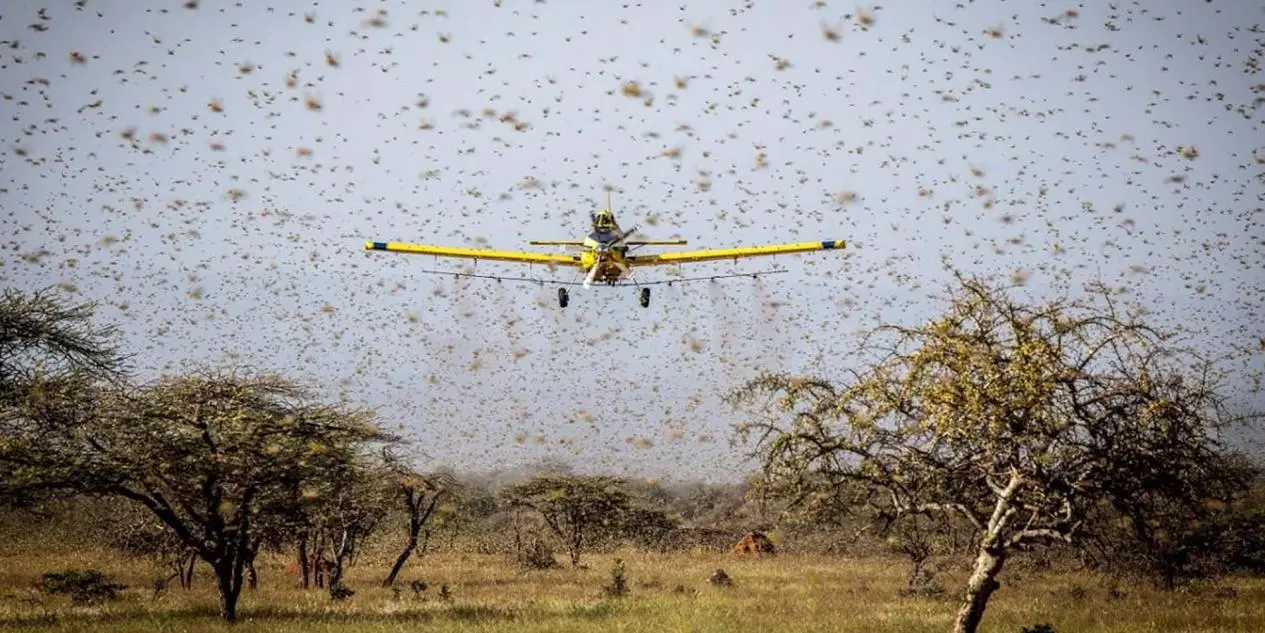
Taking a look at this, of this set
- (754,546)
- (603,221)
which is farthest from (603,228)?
(754,546)

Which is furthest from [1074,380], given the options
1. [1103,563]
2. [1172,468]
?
[1103,563]

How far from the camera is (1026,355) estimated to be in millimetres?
14531

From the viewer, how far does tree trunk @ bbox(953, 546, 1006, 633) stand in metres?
16.1

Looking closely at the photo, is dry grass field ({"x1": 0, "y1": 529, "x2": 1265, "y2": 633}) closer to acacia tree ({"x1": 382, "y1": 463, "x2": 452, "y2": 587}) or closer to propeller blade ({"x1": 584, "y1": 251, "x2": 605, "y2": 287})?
acacia tree ({"x1": 382, "y1": 463, "x2": 452, "y2": 587})

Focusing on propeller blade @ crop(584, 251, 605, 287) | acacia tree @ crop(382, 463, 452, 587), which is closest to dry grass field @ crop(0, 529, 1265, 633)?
acacia tree @ crop(382, 463, 452, 587)

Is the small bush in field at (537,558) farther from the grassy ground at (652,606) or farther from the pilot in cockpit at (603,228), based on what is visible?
the pilot in cockpit at (603,228)

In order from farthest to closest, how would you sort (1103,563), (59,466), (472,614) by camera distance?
(1103,563) → (472,614) → (59,466)

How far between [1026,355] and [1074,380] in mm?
871

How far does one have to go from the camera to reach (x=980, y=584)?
53.6 ft

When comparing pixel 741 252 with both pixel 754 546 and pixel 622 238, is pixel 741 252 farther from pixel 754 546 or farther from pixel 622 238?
pixel 754 546

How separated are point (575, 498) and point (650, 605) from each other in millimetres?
30176

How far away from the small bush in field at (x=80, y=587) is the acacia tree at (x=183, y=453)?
27.3ft

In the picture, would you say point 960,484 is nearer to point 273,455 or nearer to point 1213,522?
point 273,455

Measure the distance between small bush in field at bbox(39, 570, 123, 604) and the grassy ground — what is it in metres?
0.52
